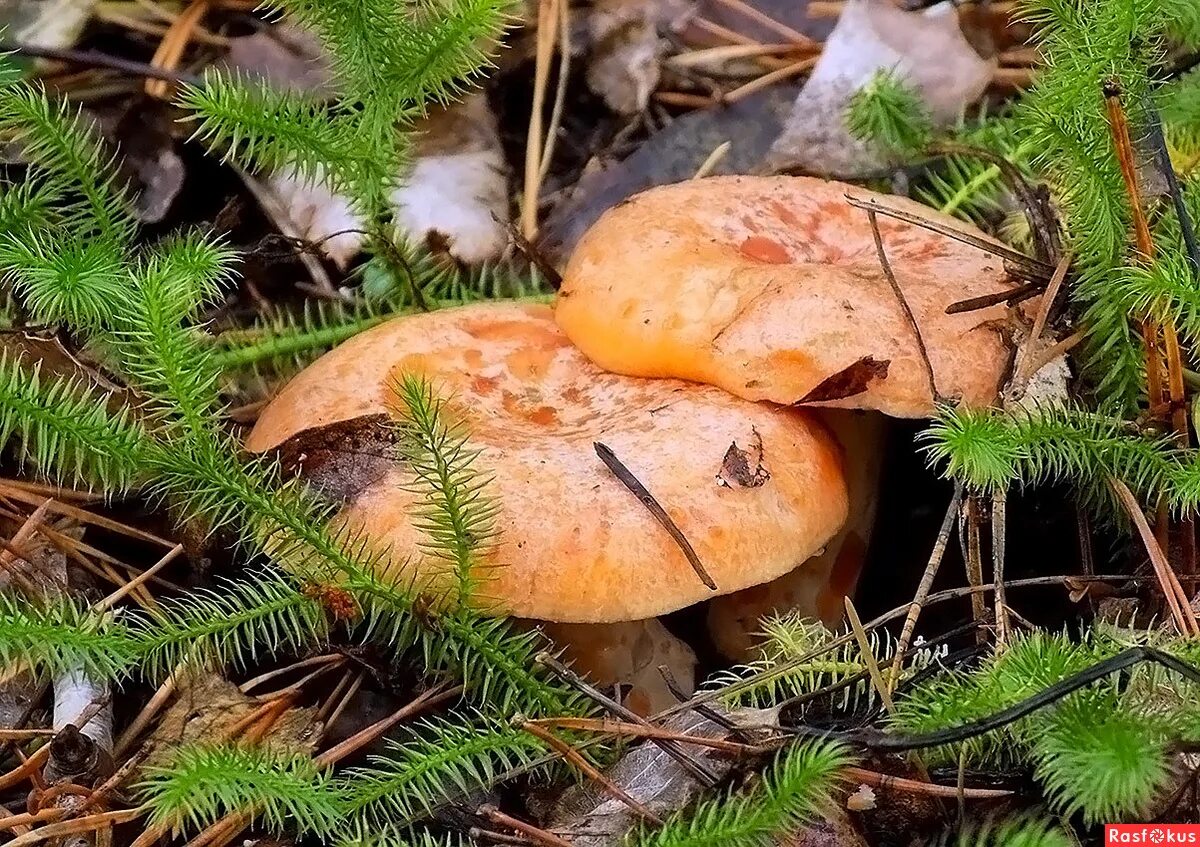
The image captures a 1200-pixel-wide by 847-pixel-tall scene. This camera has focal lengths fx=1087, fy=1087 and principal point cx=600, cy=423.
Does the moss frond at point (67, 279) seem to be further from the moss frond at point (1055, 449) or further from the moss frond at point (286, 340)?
the moss frond at point (1055, 449)

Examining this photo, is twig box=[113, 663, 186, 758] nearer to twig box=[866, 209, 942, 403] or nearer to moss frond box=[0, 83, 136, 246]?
moss frond box=[0, 83, 136, 246]

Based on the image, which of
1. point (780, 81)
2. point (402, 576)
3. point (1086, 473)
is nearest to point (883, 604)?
point (1086, 473)

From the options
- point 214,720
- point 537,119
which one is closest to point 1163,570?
point 214,720

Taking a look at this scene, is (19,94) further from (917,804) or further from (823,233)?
A: (917,804)

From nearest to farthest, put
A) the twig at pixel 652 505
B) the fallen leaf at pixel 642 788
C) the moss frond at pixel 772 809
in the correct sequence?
the moss frond at pixel 772 809
the fallen leaf at pixel 642 788
the twig at pixel 652 505

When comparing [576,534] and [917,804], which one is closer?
[917,804]

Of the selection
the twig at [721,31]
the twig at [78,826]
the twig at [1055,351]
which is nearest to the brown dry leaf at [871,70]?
the twig at [721,31]
